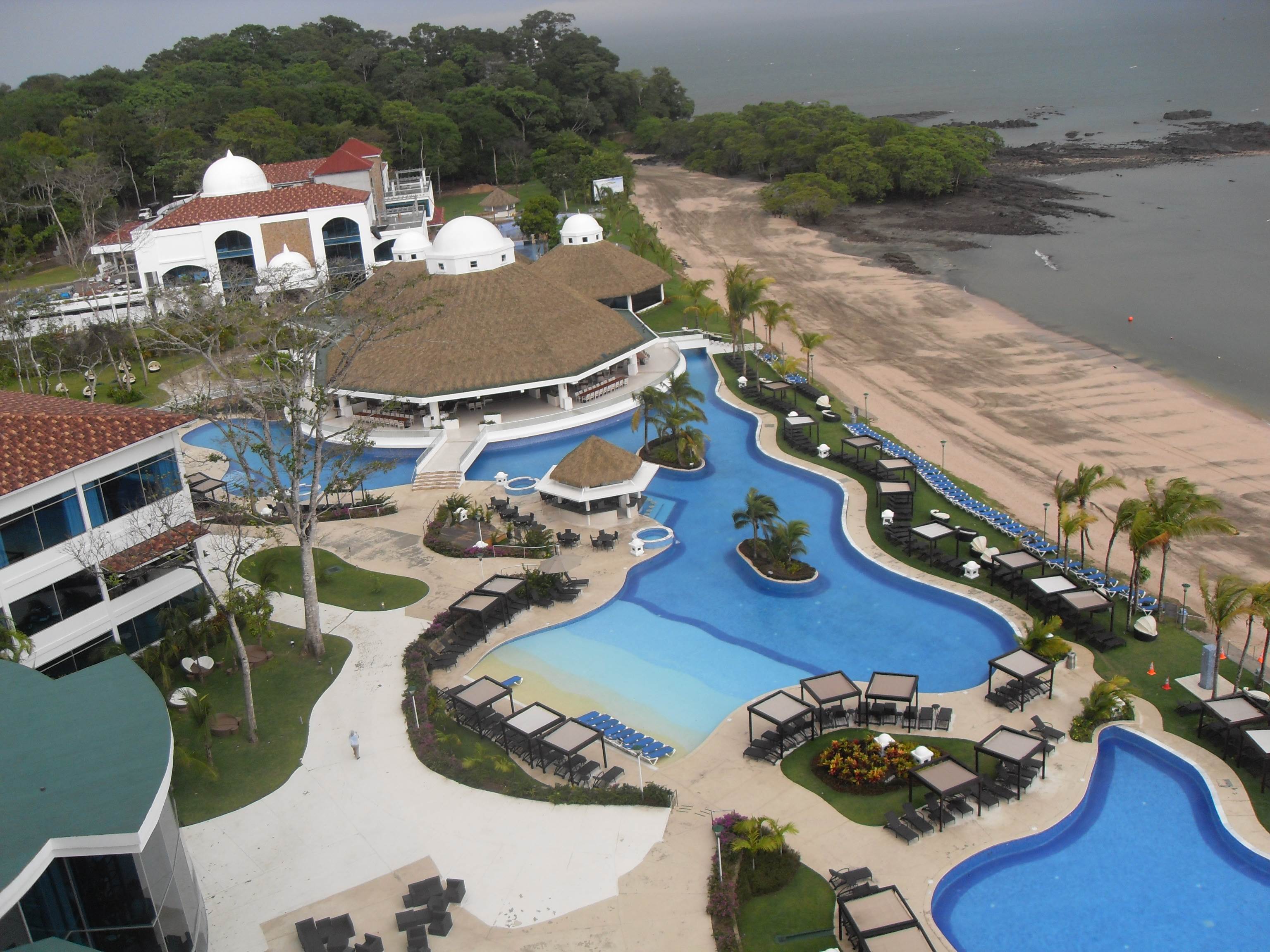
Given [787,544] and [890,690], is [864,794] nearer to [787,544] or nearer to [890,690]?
[890,690]

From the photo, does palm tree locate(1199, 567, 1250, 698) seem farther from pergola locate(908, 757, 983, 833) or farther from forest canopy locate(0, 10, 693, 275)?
forest canopy locate(0, 10, 693, 275)

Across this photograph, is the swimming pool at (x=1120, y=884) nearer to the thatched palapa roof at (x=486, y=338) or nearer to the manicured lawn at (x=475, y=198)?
the thatched palapa roof at (x=486, y=338)

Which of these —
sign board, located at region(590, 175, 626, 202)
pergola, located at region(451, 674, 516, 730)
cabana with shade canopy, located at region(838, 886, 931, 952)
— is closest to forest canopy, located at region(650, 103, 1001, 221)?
sign board, located at region(590, 175, 626, 202)

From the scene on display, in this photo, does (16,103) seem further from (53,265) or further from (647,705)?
(647,705)

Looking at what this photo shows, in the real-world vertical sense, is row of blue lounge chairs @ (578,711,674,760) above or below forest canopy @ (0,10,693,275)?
below

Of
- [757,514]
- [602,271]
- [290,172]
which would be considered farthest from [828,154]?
[757,514]

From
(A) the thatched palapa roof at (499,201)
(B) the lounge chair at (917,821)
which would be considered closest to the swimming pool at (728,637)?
(B) the lounge chair at (917,821)
